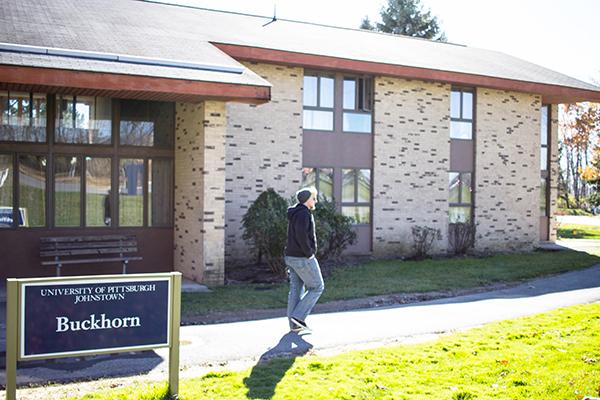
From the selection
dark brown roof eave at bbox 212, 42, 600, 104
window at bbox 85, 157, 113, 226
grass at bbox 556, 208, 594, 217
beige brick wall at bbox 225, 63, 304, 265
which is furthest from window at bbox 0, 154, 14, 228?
grass at bbox 556, 208, 594, 217

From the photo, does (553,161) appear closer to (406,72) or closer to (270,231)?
(406,72)

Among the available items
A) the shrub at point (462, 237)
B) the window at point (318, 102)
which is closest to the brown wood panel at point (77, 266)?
the window at point (318, 102)

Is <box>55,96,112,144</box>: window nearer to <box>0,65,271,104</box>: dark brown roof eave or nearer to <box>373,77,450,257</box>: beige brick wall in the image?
<box>0,65,271,104</box>: dark brown roof eave

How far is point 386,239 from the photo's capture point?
1802 cm

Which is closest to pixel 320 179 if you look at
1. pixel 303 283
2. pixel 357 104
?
pixel 357 104

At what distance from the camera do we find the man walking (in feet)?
27.3

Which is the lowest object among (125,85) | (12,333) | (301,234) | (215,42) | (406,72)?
(12,333)

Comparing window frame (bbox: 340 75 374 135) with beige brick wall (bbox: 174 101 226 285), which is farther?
window frame (bbox: 340 75 374 135)

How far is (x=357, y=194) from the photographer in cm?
1775

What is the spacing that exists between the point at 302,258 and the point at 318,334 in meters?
1.03

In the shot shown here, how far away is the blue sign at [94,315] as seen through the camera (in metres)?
5.27

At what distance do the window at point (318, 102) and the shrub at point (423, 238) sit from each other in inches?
146

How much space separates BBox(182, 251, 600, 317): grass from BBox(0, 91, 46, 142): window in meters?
4.62

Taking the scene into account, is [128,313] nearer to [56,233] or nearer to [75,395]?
[75,395]
